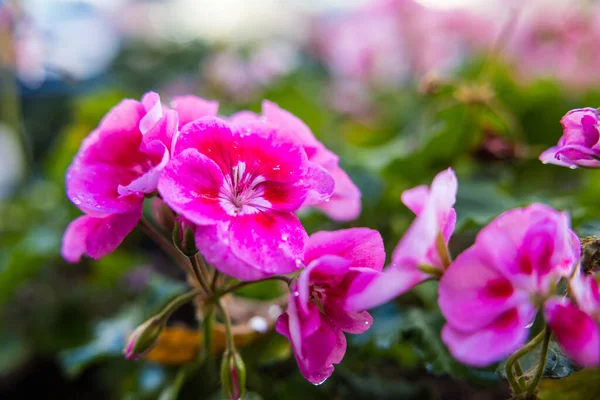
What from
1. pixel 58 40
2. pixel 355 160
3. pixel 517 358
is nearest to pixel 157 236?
pixel 517 358

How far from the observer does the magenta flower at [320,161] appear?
0.37m

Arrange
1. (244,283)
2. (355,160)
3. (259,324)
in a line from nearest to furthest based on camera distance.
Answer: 1. (244,283)
2. (259,324)
3. (355,160)

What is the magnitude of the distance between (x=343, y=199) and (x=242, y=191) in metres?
0.12

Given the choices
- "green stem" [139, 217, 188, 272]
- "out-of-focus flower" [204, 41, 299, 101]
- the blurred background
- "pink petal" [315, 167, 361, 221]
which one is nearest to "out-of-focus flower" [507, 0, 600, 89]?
the blurred background

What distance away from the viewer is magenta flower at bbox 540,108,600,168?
1.15 ft

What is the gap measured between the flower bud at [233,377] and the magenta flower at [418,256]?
0.36ft

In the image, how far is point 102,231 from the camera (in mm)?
386

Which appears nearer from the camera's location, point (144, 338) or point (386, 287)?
point (386, 287)

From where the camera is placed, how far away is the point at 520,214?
0.30 meters

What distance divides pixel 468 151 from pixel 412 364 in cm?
30

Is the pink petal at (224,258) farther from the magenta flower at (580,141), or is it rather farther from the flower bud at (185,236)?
the magenta flower at (580,141)

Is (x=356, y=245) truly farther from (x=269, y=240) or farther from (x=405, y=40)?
(x=405, y=40)

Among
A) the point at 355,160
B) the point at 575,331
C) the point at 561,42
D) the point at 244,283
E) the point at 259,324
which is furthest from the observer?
the point at 561,42

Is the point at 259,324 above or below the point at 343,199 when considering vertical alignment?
below
